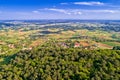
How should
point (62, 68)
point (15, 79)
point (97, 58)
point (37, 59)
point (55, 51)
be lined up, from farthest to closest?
point (55, 51) < point (37, 59) < point (97, 58) < point (62, 68) < point (15, 79)

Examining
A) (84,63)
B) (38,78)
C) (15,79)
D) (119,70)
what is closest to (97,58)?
(84,63)

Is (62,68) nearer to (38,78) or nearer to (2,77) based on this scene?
(38,78)

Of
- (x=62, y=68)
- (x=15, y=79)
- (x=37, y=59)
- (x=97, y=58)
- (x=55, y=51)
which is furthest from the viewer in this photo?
(x=55, y=51)

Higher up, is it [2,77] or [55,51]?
[55,51]

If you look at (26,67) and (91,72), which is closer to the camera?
(91,72)

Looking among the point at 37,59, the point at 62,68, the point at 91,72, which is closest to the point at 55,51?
the point at 37,59

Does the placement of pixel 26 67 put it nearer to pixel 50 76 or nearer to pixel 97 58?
pixel 50 76
